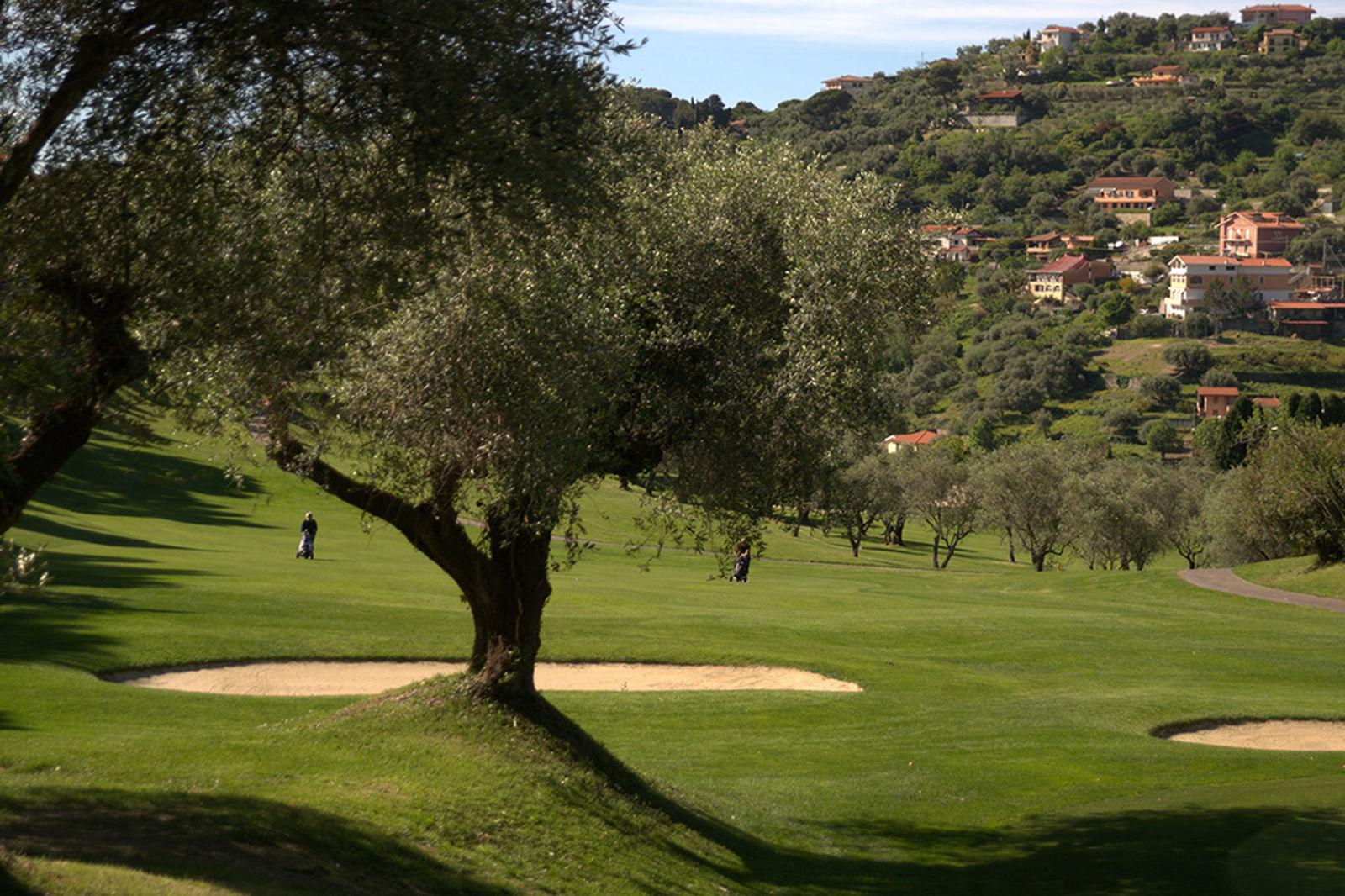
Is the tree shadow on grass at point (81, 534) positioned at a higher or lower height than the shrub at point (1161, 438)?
lower

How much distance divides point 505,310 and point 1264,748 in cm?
1720

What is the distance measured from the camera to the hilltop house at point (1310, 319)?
178375mm

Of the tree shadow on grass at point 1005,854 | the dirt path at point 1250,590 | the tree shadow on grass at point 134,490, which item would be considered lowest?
the dirt path at point 1250,590

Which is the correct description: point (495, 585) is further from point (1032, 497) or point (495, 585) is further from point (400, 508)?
point (1032, 497)

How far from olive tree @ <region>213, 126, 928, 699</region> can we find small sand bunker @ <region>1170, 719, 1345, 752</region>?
12402 millimetres

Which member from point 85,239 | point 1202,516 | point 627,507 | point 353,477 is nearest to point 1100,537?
point 1202,516

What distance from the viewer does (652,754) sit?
2125cm

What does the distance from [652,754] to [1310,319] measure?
181533 mm

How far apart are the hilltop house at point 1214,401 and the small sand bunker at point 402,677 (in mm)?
126373

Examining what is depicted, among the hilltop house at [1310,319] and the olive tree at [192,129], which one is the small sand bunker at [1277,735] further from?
the hilltop house at [1310,319]

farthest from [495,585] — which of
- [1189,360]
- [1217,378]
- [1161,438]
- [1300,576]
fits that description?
[1189,360]

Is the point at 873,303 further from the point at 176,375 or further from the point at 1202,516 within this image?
the point at 1202,516

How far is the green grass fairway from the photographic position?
13.1 m

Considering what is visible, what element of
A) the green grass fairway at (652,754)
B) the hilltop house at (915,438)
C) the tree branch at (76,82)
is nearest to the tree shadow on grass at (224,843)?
the green grass fairway at (652,754)
